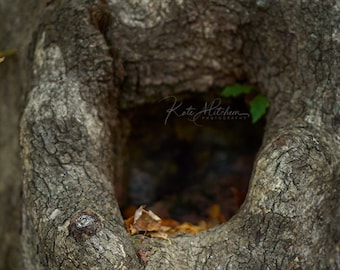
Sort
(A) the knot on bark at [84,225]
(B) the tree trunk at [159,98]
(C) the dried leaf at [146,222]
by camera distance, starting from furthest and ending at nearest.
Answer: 1. (C) the dried leaf at [146,222]
2. (B) the tree trunk at [159,98]
3. (A) the knot on bark at [84,225]

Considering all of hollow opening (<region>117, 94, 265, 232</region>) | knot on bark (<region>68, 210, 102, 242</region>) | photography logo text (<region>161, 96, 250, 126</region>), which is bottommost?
knot on bark (<region>68, 210, 102, 242</region>)

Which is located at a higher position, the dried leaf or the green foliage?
the green foliage

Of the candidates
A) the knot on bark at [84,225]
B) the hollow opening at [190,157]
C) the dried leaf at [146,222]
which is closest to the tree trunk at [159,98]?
the knot on bark at [84,225]

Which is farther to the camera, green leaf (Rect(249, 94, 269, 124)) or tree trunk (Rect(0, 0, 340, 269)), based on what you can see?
green leaf (Rect(249, 94, 269, 124))

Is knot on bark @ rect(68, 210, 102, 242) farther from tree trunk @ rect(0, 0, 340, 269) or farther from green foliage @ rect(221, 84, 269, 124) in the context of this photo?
green foliage @ rect(221, 84, 269, 124)

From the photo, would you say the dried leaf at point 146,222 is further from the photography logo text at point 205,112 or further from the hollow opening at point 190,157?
the photography logo text at point 205,112

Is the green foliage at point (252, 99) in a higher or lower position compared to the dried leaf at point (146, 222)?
higher

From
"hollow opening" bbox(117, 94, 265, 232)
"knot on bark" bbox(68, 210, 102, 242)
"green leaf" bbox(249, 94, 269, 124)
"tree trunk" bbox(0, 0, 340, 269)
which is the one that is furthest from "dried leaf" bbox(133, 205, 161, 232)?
"green leaf" bbox(249, 94, 269, 124)

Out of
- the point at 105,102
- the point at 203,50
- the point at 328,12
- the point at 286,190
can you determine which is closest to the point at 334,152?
the point at 286,190
